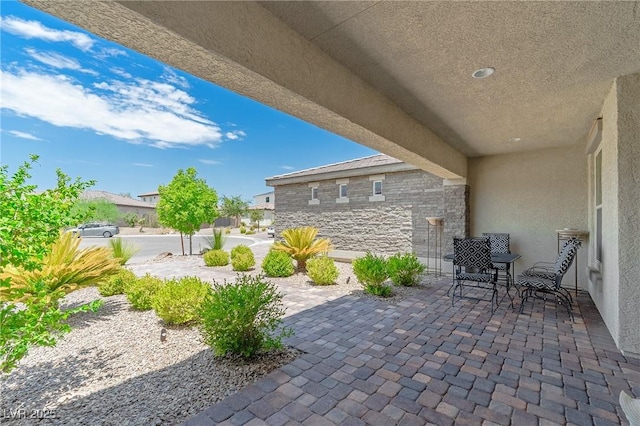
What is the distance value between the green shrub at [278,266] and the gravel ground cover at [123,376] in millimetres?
3382

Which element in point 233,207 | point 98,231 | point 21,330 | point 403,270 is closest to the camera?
point 21,330

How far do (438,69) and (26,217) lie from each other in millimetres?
3845

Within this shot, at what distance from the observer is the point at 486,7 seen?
1.98 m

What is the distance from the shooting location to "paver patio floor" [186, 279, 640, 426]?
80.2 inches

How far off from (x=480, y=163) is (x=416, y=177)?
1714 mm

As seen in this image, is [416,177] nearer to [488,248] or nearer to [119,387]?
[488,248]

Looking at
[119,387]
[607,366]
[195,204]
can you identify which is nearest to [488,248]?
[607,366]

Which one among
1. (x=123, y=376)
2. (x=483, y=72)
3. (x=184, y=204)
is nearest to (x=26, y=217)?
(x=123, y=376)

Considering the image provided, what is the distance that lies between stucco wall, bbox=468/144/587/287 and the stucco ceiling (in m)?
2.33

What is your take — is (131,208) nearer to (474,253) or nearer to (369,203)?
(369,203)

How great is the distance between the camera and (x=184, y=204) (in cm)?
1162

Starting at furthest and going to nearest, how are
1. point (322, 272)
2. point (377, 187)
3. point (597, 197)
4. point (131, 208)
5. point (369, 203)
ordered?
point (131, 208), point (369, 203), point (377, 187), point (322, 272), point (597, 197)

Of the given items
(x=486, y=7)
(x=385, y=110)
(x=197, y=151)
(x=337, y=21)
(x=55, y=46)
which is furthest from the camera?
(x=197, y=151)

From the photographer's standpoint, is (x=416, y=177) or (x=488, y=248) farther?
(x=416, y=177)
